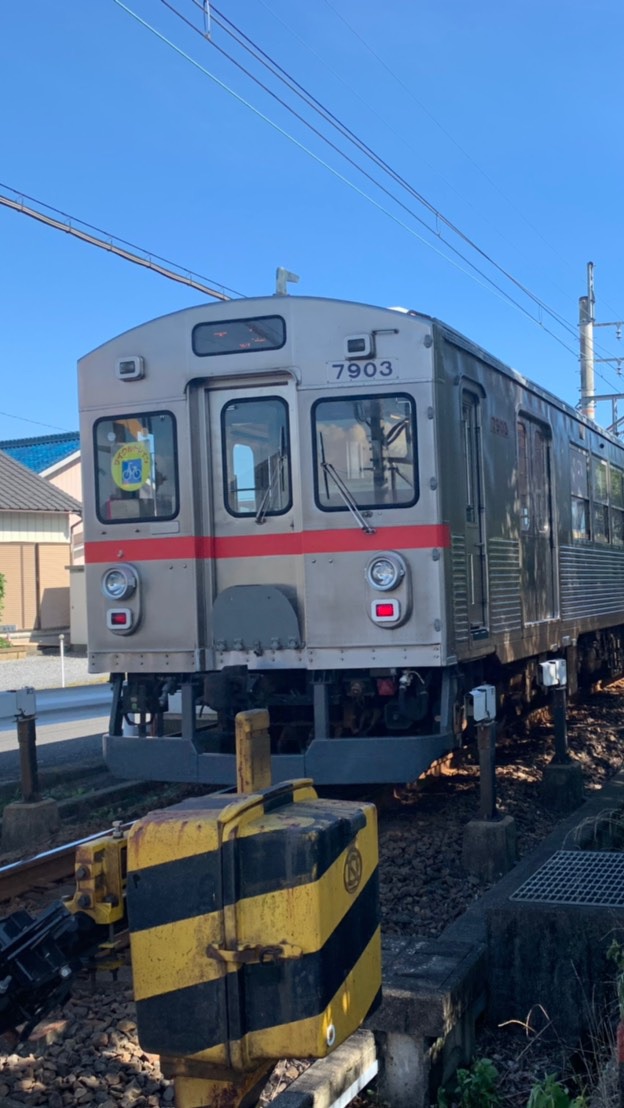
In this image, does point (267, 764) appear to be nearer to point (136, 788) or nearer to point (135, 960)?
point (135, 960)

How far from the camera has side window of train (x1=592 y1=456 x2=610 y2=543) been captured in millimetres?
12500

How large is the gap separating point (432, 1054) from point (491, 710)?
3063 millimetres

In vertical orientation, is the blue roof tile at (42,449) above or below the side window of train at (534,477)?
above

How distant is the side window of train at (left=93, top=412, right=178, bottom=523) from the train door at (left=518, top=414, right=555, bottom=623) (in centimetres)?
311

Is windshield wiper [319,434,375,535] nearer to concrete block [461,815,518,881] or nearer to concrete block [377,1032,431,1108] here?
concrete block [461,815,518,881]

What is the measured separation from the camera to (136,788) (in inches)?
353

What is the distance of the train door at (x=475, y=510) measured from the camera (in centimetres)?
757

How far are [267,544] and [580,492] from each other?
5484 mm

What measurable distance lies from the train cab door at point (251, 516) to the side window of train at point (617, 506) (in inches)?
298

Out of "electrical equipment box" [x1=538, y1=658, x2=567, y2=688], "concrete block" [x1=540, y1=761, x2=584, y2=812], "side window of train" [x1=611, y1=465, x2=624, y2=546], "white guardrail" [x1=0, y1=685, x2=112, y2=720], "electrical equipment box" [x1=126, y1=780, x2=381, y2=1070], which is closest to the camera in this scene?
"electrical equipment box" [x1=126, y1=780, x2=381, y2=1070]

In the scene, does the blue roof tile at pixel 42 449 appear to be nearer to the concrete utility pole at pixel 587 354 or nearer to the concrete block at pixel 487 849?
the concrete utility pole at pixel 587 354

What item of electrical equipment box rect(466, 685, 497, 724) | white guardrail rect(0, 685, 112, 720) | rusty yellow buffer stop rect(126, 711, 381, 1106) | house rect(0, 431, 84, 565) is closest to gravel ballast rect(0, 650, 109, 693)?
white guardrail rect(0, 685, 112, 720)

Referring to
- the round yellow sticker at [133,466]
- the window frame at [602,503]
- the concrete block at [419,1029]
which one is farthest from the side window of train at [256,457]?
the window frame at [602,503]

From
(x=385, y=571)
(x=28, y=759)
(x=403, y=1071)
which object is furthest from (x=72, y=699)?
(x=403, y=1071)
